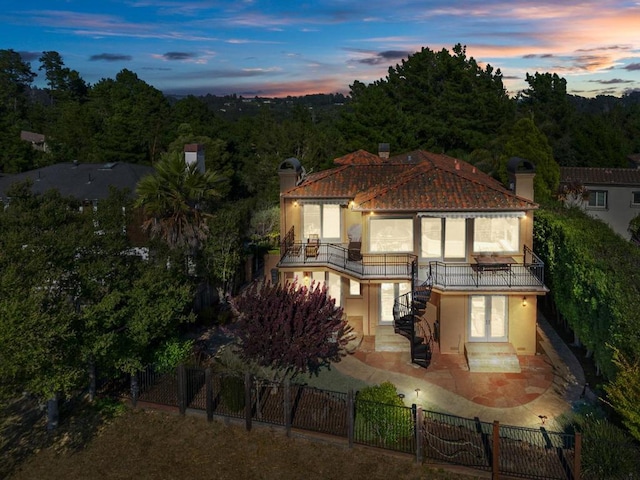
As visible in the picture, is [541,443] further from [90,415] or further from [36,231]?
[36,231]

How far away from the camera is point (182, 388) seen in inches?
Answer: 785

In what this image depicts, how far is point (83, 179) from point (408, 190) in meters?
30.5

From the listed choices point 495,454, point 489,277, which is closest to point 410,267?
point 489,277

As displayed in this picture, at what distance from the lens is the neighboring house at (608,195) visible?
1800 inches

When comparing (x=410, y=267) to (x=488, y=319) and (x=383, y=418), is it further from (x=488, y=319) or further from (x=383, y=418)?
(x=383, y=418)

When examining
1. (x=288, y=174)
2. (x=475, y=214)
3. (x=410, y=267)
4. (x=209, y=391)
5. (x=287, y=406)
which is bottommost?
(x=287, y=406)

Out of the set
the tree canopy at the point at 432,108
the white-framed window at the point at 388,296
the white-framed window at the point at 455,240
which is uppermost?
the tree canopy at the point at 432,108

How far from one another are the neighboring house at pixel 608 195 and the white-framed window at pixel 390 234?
80.3 feet

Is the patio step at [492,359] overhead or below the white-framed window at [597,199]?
below

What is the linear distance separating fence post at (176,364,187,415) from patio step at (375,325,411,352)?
939 centimetres

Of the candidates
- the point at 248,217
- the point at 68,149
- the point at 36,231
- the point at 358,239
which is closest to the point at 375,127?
the point at 248,217

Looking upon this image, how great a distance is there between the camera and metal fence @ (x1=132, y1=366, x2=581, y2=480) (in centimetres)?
1616

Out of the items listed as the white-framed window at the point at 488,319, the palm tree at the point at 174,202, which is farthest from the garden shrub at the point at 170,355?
the white-framed window at the point at 488,319

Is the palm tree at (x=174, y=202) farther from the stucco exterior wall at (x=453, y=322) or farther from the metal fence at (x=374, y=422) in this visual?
the stucco exterior wall at (x=453, y=322)
